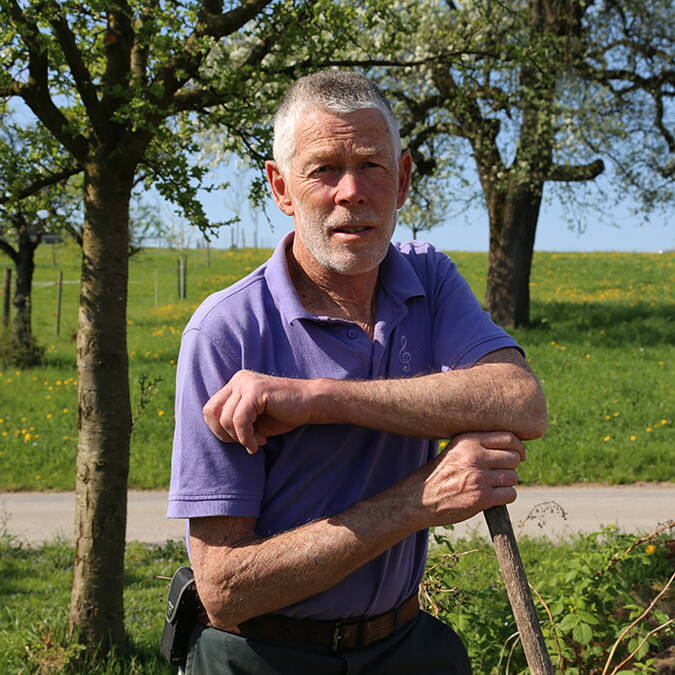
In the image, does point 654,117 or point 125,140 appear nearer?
point 125,140

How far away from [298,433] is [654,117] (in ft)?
53.5

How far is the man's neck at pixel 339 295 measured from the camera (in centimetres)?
213

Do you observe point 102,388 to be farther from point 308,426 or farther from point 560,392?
point 560,392

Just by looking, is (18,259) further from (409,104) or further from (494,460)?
(494,460)

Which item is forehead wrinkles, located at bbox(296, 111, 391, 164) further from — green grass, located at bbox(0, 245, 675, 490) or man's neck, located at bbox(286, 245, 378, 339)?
green grass, located at bbox(0, 245, 675, 490)

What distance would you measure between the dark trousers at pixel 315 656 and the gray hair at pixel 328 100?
1.19 metres

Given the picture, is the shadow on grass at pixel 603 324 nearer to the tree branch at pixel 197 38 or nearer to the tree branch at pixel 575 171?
the tree branch at pixel 575 171

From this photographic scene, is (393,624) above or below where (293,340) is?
below

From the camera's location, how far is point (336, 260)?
2.03m

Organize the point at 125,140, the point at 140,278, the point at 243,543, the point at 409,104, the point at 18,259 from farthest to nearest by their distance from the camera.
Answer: the point at 140,278 → the point at 18,259 → the point at 409,104 → the point at 125,140 → the point at 243,543

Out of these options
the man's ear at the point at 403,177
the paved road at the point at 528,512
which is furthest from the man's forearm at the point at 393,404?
the paved road at the point at 528,512

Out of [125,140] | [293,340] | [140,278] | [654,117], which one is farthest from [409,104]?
[140,278]

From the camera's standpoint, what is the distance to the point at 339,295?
2.15 meters

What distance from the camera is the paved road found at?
24.0 feet
